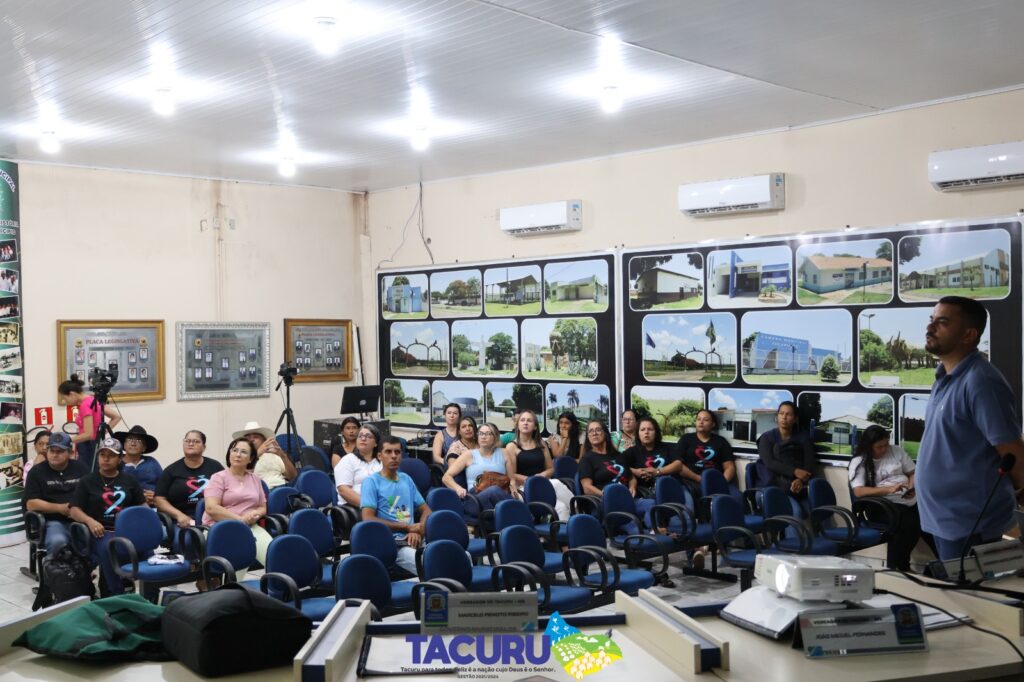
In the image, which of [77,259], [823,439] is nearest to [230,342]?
[77,259]

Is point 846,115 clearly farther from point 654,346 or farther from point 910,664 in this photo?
point 910,664

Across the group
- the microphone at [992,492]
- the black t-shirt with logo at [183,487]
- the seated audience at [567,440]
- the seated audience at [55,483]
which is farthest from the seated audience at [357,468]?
the microphone at [992,492]

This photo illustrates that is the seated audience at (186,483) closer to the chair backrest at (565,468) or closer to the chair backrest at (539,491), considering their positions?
the chair backrest at (539,491)

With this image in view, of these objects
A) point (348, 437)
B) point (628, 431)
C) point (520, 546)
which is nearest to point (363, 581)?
point (520, 546)

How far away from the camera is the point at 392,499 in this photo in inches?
272

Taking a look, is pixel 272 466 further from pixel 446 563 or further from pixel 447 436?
pixel 446 563

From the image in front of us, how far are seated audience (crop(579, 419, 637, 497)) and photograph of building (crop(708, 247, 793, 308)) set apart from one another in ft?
5.47

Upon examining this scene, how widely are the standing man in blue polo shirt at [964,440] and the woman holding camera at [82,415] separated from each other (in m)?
7.99

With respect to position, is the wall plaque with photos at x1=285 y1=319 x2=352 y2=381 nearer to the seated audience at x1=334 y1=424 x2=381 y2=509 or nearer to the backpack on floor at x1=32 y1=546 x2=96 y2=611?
the seated audience at x1=334 y1=424 x2=381 y2=509

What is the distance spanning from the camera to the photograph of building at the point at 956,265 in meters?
7.36

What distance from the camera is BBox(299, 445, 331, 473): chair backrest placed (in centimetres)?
962

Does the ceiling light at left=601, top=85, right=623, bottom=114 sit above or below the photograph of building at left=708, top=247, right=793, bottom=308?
above

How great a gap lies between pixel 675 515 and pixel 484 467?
1814mm

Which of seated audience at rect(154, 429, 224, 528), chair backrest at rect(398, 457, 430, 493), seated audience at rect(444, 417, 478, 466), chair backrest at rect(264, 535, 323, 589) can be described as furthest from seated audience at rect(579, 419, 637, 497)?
chair backrest at rect(264, 535, 323, 589)
